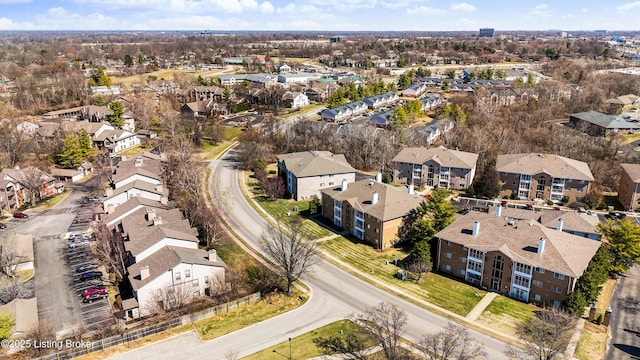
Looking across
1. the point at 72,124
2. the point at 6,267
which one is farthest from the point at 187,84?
the point at 6,267

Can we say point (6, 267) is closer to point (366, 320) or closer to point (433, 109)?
point (366, 320)

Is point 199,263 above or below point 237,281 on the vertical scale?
above

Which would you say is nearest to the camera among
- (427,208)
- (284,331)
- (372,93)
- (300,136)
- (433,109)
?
(284,331)

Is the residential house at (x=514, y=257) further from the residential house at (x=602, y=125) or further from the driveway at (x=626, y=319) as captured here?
the residential house at (x=602, y=125)

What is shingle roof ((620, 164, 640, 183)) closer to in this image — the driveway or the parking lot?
the driveway

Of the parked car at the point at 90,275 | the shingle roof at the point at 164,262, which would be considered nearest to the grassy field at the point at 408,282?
the shingle roof at the point at 164,262
